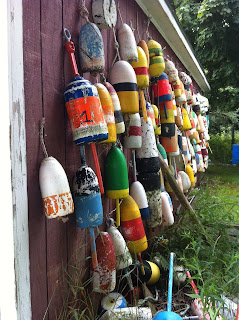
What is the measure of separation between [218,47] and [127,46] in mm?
7114

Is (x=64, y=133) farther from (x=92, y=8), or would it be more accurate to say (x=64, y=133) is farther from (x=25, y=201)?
(x=92, y=8)

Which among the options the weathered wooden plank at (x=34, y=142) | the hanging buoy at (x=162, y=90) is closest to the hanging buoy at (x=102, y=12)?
the weathered wooden plank at (x=34, y=142)

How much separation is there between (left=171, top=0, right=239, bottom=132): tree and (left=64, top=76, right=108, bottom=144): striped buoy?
747 cm

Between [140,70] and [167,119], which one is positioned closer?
[140,70]

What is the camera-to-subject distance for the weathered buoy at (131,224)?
1.90 metres

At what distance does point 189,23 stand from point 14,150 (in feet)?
30.7

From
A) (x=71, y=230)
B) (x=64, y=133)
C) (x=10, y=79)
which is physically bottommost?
(x=71, y=230)

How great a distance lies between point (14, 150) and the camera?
109 cm

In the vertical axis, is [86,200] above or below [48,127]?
below

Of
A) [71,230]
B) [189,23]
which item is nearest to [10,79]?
[71,230]

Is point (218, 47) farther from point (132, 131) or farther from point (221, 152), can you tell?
point (132, 131)

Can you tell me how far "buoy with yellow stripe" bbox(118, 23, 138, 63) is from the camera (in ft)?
6.39

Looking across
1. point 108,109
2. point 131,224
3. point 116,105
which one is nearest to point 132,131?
point 116,105

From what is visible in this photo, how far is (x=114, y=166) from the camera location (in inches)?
67.9
